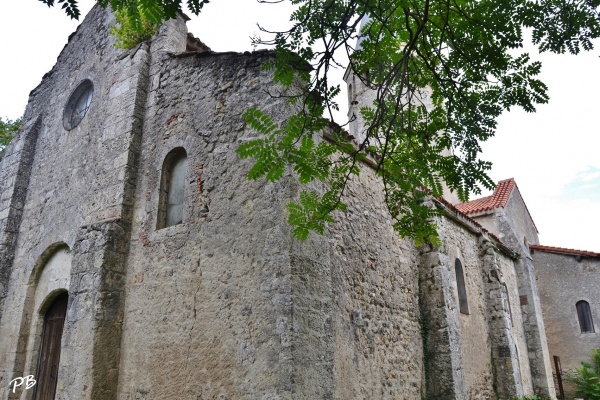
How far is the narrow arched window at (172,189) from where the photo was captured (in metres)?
6.23


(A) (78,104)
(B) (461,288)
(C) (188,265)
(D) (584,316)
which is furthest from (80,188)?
(D) (584,316)

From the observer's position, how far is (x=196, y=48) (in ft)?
26.5

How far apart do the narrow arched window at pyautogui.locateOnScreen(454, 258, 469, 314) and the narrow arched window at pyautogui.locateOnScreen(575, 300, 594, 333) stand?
250 inches

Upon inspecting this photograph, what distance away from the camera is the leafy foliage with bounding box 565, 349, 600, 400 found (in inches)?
477

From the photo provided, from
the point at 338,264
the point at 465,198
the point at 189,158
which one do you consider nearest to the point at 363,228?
the point at 338,264

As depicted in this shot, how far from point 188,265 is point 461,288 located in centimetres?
647

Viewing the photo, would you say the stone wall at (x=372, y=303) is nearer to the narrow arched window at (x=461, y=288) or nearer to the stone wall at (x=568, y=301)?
the narrow arched window at (x=461, y=288)

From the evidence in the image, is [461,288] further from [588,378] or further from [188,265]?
[188,265]

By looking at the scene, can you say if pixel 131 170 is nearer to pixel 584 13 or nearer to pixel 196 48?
pixel 196 48

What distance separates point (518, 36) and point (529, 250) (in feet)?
43.6

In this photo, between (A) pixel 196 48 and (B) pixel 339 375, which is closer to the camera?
(B) pixel 339 375

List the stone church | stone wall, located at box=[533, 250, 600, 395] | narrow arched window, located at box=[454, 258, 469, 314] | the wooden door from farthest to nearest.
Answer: stone wall, located at box=[533, 250, 600, 395]
narrow arched window, located at box=[454, 258, 469, 314]
the wooden door
the stone church

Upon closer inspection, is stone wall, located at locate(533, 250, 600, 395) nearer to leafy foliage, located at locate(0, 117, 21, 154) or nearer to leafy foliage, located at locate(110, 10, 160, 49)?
leafy foliage, located at locate(110, 10, 160, 49)

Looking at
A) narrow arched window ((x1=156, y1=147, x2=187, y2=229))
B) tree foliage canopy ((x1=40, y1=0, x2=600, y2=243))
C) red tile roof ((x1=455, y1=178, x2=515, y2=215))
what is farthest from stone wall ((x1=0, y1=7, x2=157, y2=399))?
red tile roof ((x1=455, y1=178, x2=515, y2=215))
